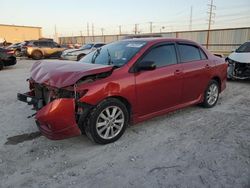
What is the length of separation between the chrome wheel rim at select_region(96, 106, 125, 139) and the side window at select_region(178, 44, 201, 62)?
1867 millimetres

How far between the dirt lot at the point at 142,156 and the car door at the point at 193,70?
515mm

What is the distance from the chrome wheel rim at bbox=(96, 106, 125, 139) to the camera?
3.83 meters

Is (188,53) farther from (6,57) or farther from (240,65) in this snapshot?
(6,57)

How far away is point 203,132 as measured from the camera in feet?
14.4

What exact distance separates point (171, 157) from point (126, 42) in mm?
2447

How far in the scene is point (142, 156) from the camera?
3547 mm

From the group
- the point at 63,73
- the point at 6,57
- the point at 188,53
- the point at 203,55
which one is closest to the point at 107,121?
the point at 63,73

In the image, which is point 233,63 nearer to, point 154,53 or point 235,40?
point 154,53

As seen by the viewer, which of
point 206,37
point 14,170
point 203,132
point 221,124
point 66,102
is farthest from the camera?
point 206,37

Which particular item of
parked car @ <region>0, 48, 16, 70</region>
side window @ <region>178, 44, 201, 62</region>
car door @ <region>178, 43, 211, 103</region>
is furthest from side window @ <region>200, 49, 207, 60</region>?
parked car @ <region>0, 48, 16, 70</region>

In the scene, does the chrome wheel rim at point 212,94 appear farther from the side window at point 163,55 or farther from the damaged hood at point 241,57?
the damaged hood at point 241,57

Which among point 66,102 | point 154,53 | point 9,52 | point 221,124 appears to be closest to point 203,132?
point 221,124

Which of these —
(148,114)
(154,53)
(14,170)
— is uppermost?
(154,53)

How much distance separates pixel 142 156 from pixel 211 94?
9.89ft
